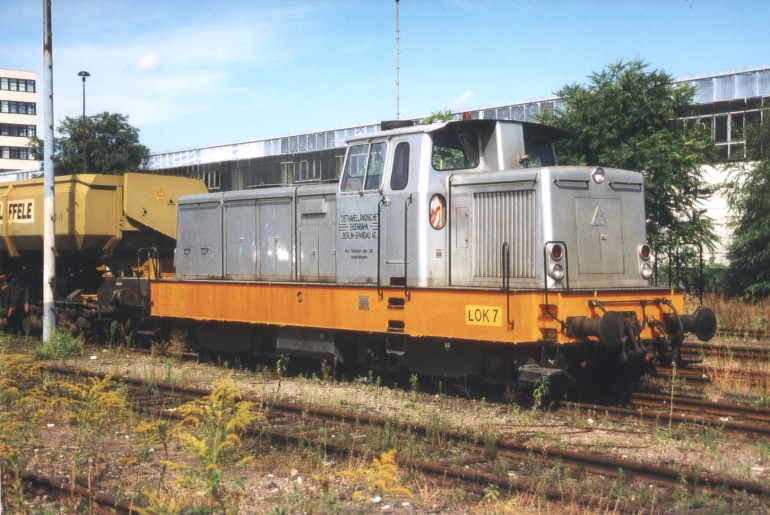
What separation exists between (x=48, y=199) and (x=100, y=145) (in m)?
27.2

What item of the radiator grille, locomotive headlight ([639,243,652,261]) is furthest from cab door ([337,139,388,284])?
locomotive headlight ([639,243,652,261])

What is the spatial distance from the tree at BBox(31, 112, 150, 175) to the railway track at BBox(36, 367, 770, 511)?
107ft

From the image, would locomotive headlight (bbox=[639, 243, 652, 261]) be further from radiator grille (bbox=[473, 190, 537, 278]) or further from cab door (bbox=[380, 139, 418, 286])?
cab door (bbox=[380, 139, 418, 286])

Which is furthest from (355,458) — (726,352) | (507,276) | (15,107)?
(15,107)

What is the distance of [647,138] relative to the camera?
19.5 m

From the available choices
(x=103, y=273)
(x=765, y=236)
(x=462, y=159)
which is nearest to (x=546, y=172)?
(x=462, y=159)

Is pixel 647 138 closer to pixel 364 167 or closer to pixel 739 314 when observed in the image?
pixel 739 314

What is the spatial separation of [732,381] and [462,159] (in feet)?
14.8

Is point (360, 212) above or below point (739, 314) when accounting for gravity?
above

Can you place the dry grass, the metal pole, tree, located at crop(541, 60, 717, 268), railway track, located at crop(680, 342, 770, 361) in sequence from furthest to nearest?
tree, located at crop(541, 60, 717, 268) < the dry grass < the metal pole < railway track, located at crop(680, 342, 770, 361)

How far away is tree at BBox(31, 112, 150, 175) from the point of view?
3969 centimetres

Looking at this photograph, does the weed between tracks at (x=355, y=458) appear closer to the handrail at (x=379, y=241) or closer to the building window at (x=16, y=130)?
the handrail at (x=379, y=241)

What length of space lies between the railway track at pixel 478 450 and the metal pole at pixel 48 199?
6.42 m

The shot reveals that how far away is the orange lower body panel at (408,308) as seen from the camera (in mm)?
8836
